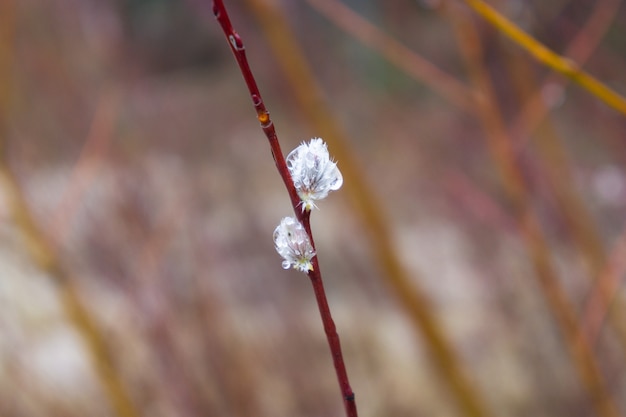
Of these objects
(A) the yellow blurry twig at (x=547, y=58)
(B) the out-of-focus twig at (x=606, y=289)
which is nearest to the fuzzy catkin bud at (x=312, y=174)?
(A) the yellow blurry twig at (x=547, y=58)

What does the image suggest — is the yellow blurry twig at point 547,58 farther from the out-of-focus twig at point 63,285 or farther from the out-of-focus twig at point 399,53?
the out-of-focus twig at point 63,285

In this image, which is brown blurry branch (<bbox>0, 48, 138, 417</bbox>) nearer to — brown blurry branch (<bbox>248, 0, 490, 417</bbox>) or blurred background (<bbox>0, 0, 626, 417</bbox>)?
blurred background (<bbox>0, 0, 626, 417</bbox>)

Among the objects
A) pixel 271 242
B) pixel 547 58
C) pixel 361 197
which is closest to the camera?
pixel 547 58

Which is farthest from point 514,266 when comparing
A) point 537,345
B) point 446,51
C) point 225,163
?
point 446,51

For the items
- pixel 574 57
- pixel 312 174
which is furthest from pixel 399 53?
pixel 312 174

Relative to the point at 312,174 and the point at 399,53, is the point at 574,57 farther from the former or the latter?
the point at 312,174

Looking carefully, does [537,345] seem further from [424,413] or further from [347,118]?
[347,118]
